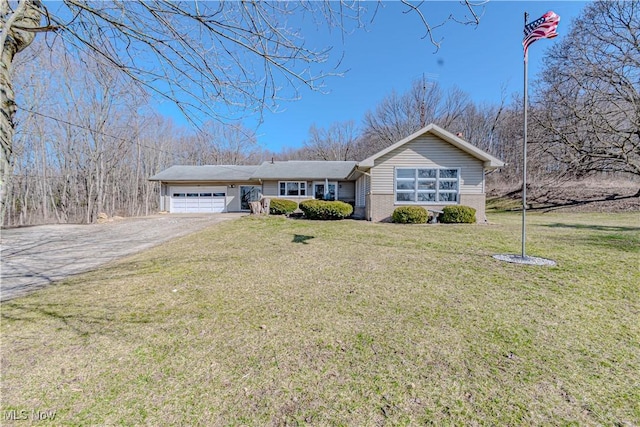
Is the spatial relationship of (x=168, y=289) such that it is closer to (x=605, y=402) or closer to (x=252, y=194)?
(x=605, y=402)

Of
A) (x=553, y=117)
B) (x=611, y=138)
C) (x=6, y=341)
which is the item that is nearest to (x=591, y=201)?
(x=611, y=138)

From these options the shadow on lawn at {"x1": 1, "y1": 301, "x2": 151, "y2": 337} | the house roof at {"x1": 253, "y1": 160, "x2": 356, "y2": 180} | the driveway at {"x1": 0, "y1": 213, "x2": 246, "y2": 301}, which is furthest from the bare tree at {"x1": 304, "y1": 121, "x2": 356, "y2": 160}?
the shadow on lawn at {"x1": 1, "y1": 301, "x2": 151, "y2": 337}

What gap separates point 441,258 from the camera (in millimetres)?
6352

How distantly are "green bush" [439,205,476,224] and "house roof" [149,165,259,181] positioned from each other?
1385 centimetres

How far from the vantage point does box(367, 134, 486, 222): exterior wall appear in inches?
525

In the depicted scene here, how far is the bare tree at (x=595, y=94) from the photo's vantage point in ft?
52.5

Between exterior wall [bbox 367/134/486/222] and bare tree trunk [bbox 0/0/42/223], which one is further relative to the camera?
exterior wall [bbox 367/134/486/222]

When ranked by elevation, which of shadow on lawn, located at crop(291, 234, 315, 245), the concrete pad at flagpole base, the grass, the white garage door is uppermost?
the white garage door

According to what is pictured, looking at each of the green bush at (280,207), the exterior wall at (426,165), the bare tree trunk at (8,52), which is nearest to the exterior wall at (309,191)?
the green bush at (280,207)

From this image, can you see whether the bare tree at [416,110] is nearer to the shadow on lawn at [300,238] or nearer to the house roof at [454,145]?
the house roof at [454,145]

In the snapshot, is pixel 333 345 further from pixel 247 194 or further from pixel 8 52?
pixel 247 194

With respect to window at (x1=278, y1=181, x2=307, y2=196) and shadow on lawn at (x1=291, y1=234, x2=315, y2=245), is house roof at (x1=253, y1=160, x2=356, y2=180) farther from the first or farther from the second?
shadow on lawn at (x1=291, y1=234, x2=315, y2=245)

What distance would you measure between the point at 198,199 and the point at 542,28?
22.0 m

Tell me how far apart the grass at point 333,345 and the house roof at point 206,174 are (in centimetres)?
1650
